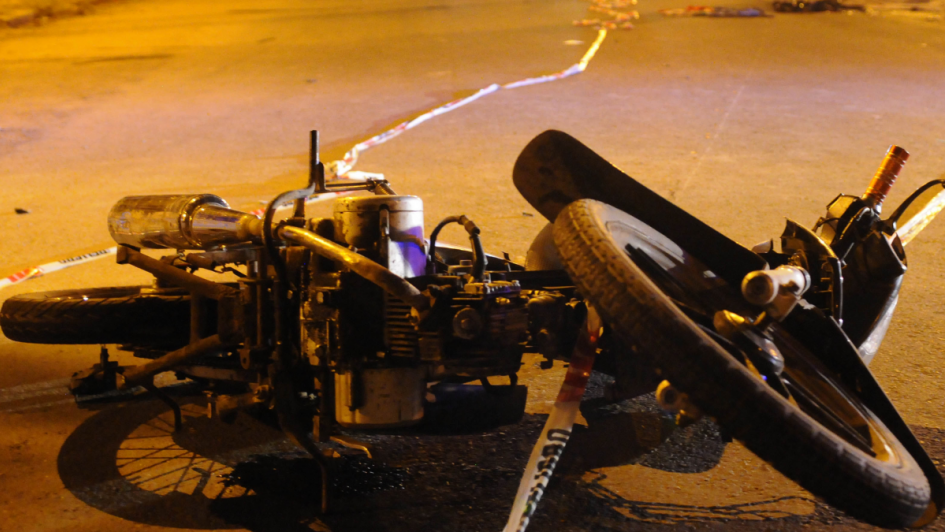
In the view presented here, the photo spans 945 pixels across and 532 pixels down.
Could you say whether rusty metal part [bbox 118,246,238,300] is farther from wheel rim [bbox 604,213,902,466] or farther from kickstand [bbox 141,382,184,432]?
wheel rim [bbox 604,213,902,466]

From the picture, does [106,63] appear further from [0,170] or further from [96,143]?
[0,170]

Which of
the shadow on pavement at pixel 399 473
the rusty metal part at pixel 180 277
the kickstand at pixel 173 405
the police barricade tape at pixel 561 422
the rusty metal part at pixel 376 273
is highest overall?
the rusty metal part at pixel 376 273

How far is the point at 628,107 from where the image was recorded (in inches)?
368

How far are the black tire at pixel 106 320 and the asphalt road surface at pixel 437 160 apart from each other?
0.40 m

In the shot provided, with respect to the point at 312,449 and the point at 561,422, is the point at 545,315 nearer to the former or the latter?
the point at 561,422

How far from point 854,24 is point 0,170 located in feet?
48.9

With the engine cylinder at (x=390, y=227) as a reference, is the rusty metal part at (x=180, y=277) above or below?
below

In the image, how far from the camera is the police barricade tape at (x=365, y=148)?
4.90 m

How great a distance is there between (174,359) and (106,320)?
1.21 feet

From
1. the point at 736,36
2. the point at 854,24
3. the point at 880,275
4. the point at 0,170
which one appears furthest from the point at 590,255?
the point at 854,24

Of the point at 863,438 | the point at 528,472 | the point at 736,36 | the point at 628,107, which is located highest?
the point at 736,36

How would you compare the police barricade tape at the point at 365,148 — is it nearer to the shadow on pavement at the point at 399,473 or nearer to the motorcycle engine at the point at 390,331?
the shadow on pavement at the point at 399,473

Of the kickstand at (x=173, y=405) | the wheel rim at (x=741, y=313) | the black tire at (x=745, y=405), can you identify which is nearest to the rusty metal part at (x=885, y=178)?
the wheel rim at (x=741, y=313)

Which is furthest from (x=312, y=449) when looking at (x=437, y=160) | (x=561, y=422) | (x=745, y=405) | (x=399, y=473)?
(x=437, y=160)
